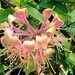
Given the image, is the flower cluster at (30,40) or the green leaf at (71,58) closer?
the flower cluster at (30,40)

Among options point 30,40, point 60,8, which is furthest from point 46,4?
point 30,40

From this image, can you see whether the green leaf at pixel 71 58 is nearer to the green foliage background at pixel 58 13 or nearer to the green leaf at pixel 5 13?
the green foliage background at pixel 58 13

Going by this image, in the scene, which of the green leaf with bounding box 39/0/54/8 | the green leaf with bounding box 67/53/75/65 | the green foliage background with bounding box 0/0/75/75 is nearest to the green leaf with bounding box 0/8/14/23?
the green foliage background with bounding box 0/0/75/75

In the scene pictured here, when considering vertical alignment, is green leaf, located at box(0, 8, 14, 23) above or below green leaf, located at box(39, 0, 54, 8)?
below

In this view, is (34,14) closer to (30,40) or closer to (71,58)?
(30,40)

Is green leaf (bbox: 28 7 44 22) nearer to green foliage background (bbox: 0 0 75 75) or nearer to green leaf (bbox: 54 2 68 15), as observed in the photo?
green foliage background (bbox: 0 0 75 75)

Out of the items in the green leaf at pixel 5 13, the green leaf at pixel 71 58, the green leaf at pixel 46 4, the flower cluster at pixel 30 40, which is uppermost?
the green leaf at pixel 46 4

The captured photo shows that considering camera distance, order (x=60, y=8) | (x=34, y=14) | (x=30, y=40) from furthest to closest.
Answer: (x=60, y=8)
(x=34, y=14)
(x=30, y=40)

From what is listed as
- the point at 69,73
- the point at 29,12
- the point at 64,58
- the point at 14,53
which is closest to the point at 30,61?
the point at 14,53

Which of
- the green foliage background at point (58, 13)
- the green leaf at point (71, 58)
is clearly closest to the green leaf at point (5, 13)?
the green foliage background at point (58, 13)
